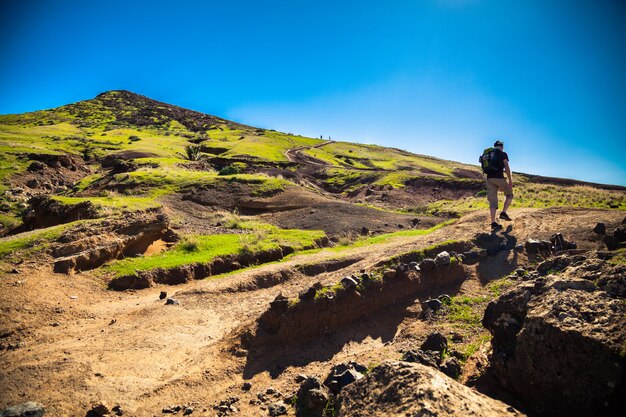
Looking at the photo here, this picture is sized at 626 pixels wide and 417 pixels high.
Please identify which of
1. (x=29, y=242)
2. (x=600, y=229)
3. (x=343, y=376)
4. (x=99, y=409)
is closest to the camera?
(x=343, y=376)

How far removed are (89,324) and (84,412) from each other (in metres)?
4.98

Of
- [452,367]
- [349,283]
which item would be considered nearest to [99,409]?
[349,283]

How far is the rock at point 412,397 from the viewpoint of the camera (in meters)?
3.76

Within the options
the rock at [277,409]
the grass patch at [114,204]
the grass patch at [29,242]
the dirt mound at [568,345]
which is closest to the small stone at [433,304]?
the dirt mound at [568,345]

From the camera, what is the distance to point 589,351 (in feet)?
12.5

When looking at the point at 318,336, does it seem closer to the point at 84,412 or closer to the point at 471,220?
the point at 84,412

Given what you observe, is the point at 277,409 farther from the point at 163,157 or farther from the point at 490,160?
the point at 163,157

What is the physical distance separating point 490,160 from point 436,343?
30.3 ft

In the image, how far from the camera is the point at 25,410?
6.17 m

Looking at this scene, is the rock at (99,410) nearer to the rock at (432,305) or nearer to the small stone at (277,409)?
the small stone at (277,409)


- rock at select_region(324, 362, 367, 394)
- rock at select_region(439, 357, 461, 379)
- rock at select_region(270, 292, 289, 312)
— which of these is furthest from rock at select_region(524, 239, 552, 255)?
rock at select_region(270, 292, 289, 312)

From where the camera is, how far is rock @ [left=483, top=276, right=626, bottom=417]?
11.8ft

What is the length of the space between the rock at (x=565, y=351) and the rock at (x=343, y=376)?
2193 millimetres

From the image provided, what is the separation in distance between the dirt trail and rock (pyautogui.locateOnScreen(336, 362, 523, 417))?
8.96ft
